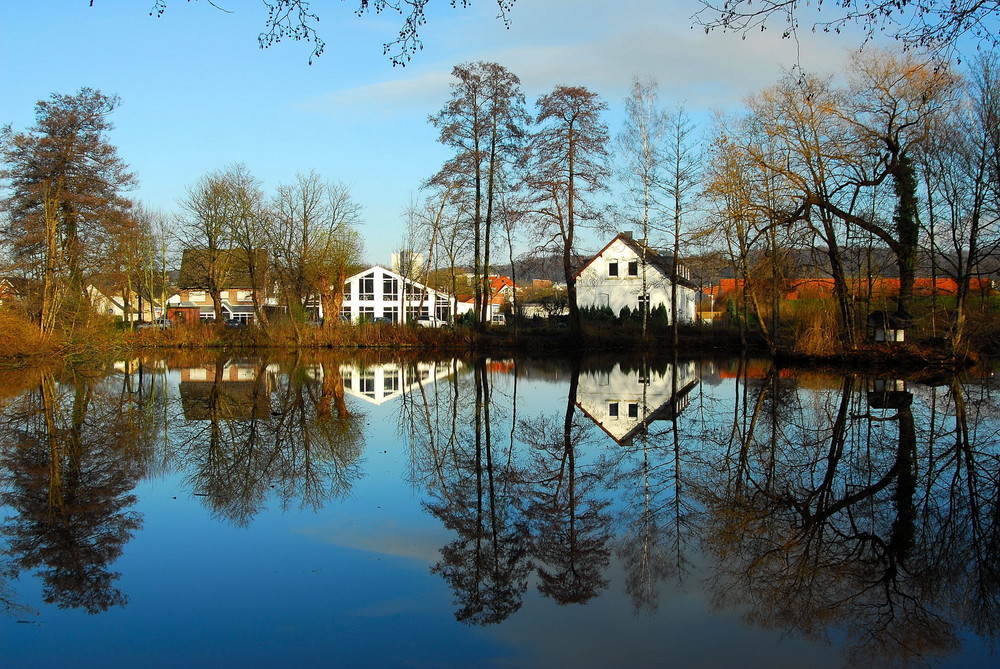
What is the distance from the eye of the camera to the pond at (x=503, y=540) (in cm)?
439

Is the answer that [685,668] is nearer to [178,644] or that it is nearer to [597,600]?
[597,600]

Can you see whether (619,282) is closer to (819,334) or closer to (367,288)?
(367,288)

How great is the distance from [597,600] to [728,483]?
11.8 feet

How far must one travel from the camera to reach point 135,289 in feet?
168

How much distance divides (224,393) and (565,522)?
43.4 feet

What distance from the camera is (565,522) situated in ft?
22.3

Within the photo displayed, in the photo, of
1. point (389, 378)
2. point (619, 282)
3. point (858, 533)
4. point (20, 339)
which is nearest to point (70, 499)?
point (858, 533)

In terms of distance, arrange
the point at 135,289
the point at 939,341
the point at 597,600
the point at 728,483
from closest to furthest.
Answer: the point at 597,600 < the point at 728,483 < the point at 939,341 < the point at 135,289

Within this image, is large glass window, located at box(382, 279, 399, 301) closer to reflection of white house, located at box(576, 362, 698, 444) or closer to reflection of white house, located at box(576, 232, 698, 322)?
reflection of white house, located at box(576, 232, 698, 322)

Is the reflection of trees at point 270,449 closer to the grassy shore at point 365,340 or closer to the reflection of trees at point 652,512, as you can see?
the reflection of trees at point 652,512

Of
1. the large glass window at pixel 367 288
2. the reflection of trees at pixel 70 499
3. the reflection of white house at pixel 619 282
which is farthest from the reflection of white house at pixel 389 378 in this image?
the large glass window at pixel 367 288

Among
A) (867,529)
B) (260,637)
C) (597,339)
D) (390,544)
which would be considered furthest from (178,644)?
(597,339)

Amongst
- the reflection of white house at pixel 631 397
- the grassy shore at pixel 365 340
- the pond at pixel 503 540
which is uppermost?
the grassy shore at pixel 365 340

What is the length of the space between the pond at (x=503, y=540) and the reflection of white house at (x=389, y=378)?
4.76 m
